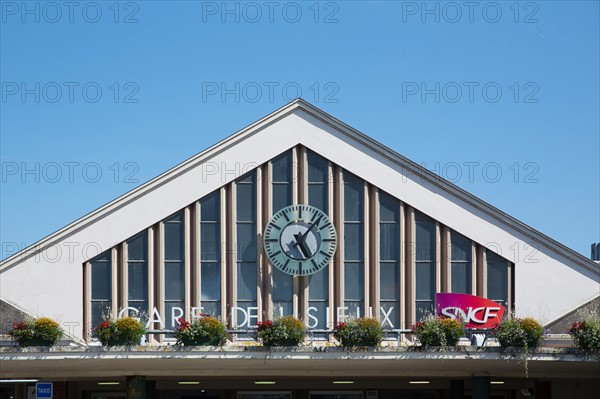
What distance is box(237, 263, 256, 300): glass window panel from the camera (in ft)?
115

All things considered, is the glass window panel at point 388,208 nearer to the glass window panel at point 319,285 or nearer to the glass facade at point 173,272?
the glass window panel at point 319,285

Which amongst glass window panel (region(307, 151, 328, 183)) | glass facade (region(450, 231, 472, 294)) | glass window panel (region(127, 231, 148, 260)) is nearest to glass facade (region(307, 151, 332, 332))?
glass window panel (region(307, 151, 328, 183))

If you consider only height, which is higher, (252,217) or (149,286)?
(252,217)

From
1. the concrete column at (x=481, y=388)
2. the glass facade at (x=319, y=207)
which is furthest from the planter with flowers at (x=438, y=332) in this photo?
the glass facade at (x=319, y=207)

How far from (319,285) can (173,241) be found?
5041 mm

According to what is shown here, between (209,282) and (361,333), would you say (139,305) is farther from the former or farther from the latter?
(361,333)

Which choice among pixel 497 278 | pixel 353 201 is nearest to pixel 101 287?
pixel 353 201

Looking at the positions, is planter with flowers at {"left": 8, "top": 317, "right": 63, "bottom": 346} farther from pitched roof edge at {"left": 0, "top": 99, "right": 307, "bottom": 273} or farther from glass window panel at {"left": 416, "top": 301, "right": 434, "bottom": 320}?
glass window panel at {"left": 416, "top": 301, "right": 434, "bottom": 320}

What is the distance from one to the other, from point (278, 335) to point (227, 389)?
27.5 feet

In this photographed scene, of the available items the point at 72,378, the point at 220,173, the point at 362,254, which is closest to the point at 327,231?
the point at 362,254

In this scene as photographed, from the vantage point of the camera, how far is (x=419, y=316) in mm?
35031

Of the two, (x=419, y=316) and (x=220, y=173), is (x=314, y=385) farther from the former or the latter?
(x=220, y=173)

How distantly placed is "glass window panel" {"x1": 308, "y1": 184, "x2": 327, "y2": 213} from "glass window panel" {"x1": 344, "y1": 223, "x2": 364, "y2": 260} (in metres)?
1.03

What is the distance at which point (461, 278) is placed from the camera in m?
35.2
